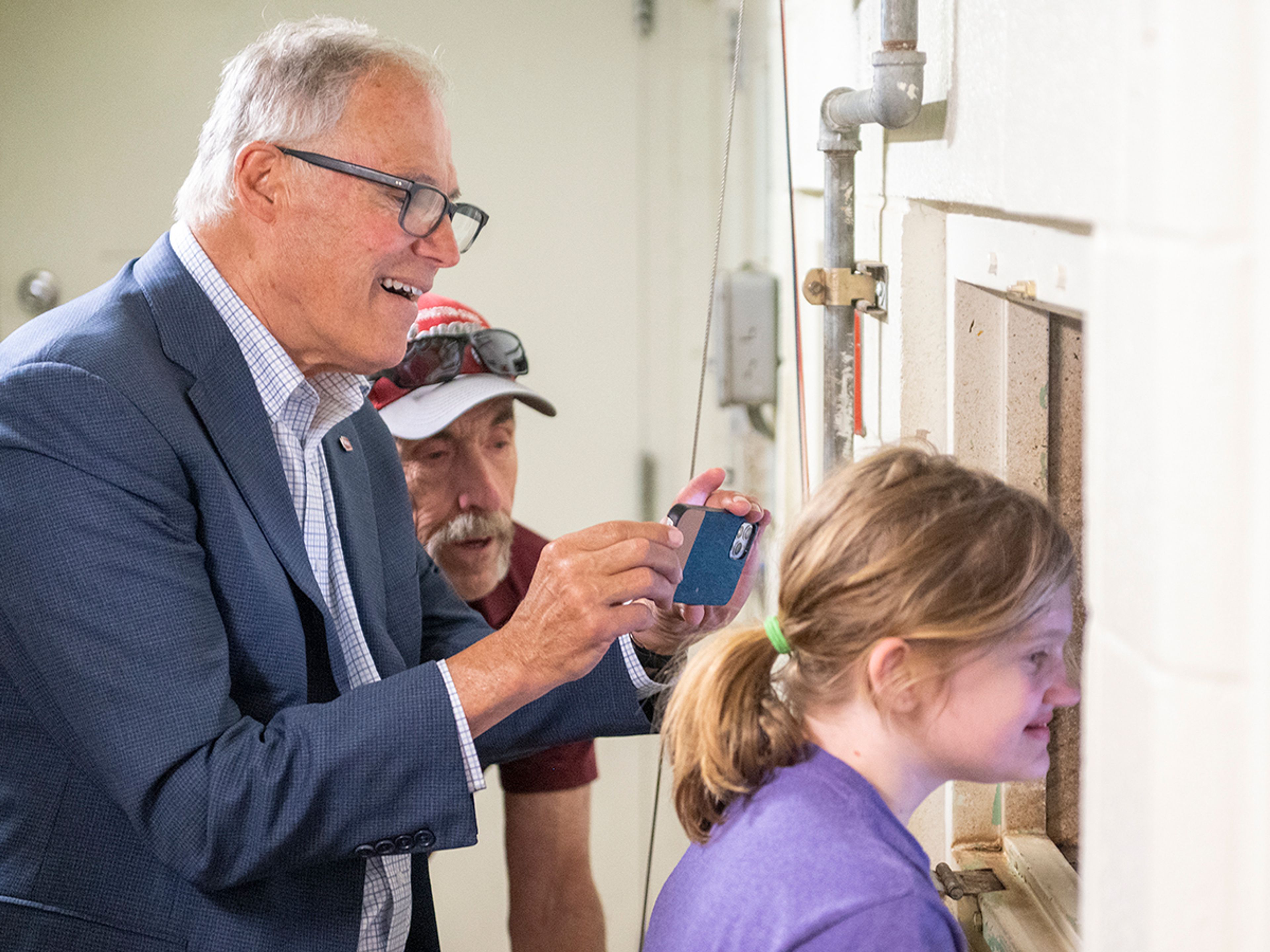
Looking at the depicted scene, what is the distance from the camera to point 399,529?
4.53ft

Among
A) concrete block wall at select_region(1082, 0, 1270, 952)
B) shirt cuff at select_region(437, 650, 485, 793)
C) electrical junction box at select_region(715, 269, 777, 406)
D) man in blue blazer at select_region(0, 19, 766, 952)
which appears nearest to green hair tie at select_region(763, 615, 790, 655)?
man in blue blazer at select_region(0, 19, 766, 952)

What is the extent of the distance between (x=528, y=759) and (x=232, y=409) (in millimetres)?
839

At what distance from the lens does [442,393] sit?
1720mm

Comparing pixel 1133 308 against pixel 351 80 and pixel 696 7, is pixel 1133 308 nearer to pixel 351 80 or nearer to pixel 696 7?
pixel 351 80

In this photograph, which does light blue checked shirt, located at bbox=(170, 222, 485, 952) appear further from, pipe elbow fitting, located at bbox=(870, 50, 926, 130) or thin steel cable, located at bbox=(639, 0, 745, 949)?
pipe elbow fitting, located at bbox=(870, 50, 926, 130)

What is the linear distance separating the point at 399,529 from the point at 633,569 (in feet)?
1.40

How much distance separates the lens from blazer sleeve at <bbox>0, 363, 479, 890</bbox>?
0.96 meters

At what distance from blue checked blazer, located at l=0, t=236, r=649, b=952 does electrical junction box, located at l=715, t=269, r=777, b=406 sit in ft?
5.34

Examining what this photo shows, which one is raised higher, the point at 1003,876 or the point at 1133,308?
the point at 1133,308

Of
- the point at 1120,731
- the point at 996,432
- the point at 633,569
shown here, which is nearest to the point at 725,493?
the point at 633,569

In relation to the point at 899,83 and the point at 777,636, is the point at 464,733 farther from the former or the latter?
the point at 899,83

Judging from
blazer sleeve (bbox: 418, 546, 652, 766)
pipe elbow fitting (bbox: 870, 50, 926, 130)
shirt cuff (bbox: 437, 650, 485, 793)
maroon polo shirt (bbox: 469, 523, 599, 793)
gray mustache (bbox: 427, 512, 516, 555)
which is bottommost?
maroon polo shirt (bbox: 469, 523, 599, 793)

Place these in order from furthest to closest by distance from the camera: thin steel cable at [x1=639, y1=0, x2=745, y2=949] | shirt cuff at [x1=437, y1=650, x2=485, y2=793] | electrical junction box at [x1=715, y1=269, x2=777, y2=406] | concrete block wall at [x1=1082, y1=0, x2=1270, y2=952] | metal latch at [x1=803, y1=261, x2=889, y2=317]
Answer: electrical junction box at [x1=715, y1=269, x2=777, y2=406], thin steel cable at [x1=639, y1=0, x2=745, y2=949], metal latch at [x1=803, y1=261, x2=889, y2=317], shirt cuff at [x1=437, y1=650, x2=485, y2=793], concrete block wall at [x1=1082, y1=0, x2=1270, y2=952]

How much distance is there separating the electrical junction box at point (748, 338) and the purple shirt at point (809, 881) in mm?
1788
